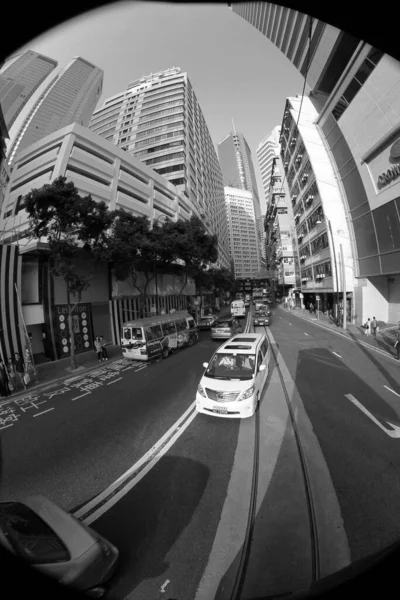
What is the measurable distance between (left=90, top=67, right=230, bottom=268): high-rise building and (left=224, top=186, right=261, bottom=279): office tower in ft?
283

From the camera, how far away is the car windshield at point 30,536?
2.46 meters

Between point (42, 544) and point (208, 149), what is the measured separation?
3656 inches

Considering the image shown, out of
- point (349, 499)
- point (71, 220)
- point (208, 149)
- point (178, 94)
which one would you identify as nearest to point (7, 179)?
point (71, 220)

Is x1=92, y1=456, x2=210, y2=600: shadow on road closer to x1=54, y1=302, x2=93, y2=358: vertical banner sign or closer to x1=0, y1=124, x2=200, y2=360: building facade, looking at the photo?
x1=0, y1=124, x2=200, y2=360: building facade

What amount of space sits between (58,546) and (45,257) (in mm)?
18893

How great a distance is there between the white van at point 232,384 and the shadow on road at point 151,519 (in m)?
1.81

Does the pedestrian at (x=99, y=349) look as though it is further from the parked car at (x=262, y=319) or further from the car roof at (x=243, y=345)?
the parked car at (x=262, y=319)

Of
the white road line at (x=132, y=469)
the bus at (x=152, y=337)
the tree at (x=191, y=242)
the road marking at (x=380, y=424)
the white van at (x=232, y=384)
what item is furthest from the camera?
the tree at (x=191, y=242)

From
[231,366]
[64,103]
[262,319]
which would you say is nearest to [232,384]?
[231,366]

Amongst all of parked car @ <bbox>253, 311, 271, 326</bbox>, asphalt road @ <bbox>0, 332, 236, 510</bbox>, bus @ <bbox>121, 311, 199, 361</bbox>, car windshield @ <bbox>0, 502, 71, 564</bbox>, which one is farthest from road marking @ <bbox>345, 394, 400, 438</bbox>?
parked car @ <bbox>253, 311, 271, 326</bbox>

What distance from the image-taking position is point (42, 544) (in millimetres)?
2617

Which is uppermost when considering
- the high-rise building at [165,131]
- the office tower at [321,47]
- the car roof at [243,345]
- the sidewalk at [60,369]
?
the high-rise building at [165,131]

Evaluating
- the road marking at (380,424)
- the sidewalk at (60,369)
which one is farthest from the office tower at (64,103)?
the road marking at (380,424)

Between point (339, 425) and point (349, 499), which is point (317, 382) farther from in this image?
point (349, 499)
